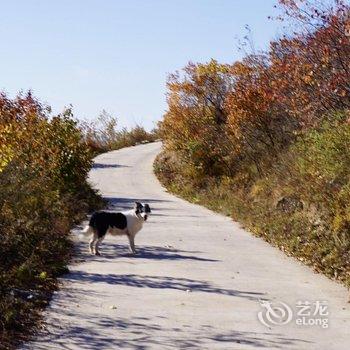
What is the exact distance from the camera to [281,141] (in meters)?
25.2

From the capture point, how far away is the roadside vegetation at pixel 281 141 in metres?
15.2

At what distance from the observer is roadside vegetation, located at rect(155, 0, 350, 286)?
15.2 m

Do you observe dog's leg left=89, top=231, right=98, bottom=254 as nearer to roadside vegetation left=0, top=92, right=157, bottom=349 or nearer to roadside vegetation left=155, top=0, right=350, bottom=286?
roadside vegetation left=0, top=92, right=157, bottom=349

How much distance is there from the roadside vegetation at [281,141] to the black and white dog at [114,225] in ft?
12.3

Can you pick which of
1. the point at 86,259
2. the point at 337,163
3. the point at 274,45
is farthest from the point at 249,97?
the point at 86,259

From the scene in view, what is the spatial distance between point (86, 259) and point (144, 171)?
90.5 ft

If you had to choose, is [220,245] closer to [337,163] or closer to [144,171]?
[337,163]

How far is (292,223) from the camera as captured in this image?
16656mm

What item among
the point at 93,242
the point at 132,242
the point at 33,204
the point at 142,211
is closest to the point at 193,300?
the point at 132,242

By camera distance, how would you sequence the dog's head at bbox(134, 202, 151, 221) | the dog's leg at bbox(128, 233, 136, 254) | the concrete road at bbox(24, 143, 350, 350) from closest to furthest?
the concrete road at bbox(24, 143, 350, 350)
the dog's leg at bbox(128, 233, 136, 254)
the dog's head at bbox(134, 202, 151, 221)

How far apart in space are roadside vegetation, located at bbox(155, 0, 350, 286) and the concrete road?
3.82 feet

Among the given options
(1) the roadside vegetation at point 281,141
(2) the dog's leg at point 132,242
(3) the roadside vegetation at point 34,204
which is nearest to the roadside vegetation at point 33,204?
(3) the roadside vegetation at point 34,204

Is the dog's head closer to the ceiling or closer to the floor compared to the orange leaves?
closer to the floor

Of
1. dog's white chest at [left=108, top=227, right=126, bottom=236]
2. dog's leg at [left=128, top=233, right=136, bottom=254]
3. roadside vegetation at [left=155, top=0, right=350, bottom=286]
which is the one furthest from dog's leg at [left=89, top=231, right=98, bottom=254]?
roadside vegetation at [left=155, top=0, right=350, bottom=286]
